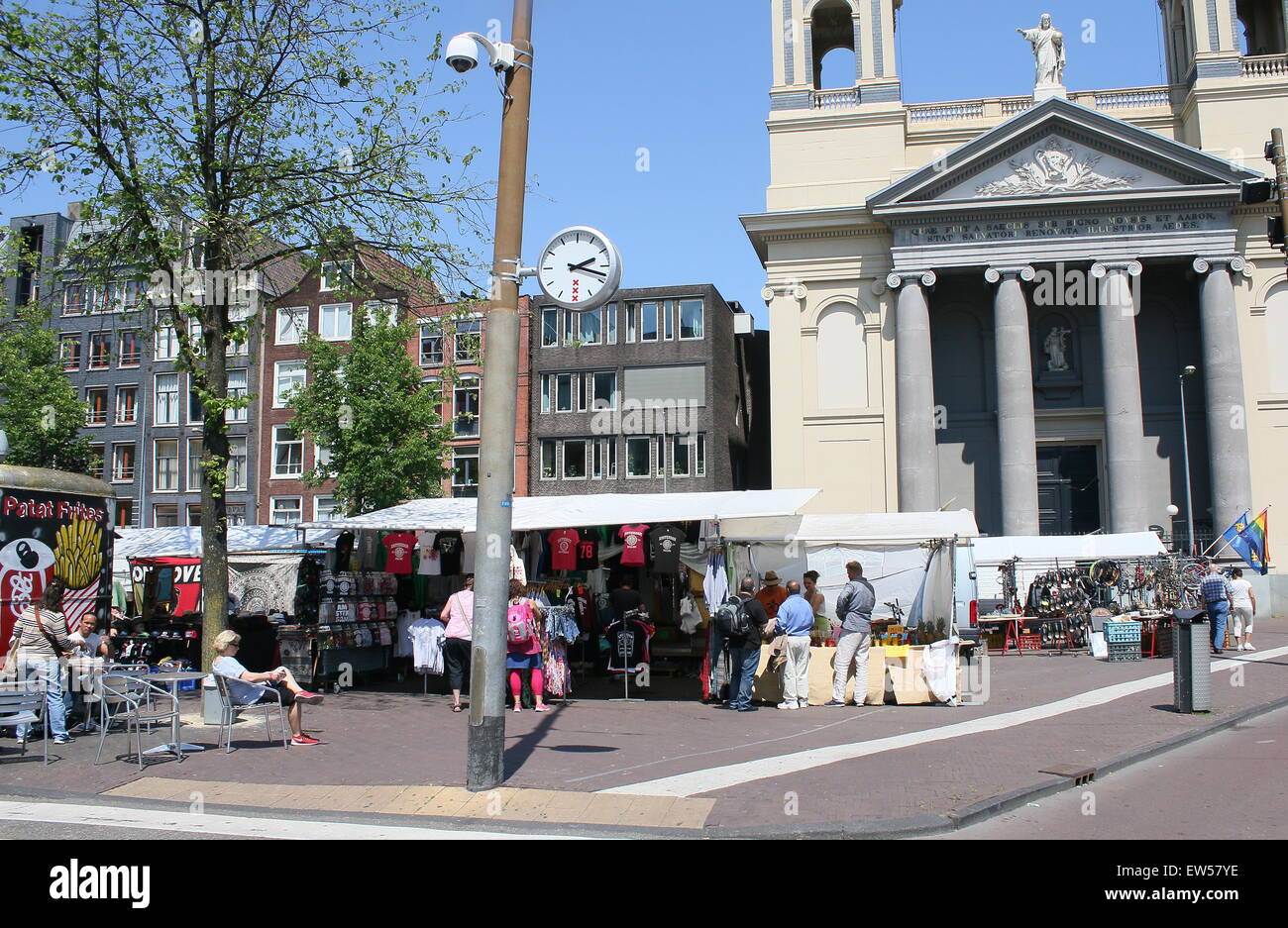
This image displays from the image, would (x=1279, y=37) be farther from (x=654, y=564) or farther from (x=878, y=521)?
(x=654, y=564)

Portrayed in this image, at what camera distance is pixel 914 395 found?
35406 mm

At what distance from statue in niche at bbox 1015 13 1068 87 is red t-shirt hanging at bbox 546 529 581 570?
27262mm

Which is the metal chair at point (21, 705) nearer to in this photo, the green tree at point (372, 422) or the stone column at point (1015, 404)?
the green tree at point (372, 422)

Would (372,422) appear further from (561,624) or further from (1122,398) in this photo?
(1122,398)

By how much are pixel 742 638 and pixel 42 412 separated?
1365 inches

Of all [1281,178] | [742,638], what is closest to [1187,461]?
[1281,178]

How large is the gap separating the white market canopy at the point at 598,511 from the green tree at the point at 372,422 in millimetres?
18034

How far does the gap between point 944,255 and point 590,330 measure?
17855 mm

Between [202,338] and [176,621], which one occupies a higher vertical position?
[202,338]

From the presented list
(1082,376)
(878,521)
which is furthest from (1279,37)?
(878,521)

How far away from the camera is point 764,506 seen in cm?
1592

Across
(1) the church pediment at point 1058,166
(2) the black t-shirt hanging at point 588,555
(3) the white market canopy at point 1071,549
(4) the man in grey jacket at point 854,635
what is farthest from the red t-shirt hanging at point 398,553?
(1) the church pediment at point 1058,166

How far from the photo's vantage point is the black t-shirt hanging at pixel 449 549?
18.9m
